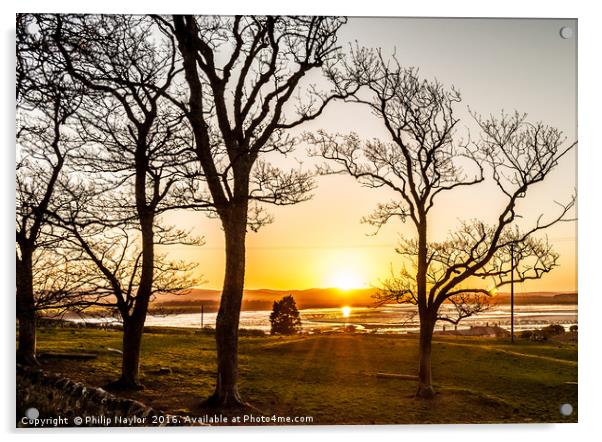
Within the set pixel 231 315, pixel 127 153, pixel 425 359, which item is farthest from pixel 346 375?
pixel 127 153

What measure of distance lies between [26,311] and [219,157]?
82.0 inches

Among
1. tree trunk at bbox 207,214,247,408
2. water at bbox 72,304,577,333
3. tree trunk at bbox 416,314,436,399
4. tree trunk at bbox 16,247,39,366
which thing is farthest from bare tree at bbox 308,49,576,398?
tree trunk at bbox 16,247,39,366

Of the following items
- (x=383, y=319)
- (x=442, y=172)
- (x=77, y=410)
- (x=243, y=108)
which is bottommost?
(x=77, y=410)

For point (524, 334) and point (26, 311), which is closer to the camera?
point (26, 311)

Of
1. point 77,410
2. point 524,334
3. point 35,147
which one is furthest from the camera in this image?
point 524,334

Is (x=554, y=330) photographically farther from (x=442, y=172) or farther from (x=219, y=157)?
(x=219, y=157)

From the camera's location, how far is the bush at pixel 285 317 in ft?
18.0

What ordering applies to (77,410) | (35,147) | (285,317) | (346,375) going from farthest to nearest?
(285,317), (346,375), (35,147), (77,410)

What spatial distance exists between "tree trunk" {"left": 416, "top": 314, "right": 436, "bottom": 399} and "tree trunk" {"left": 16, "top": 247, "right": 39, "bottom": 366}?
326 centimetres

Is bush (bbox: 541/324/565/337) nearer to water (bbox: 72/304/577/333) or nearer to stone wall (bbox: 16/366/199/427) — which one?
water (bbox: 72/304/577/333)

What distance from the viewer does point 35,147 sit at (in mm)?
5336

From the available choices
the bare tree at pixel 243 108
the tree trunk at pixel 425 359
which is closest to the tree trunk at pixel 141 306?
the bare tree at pixel 243 108
